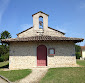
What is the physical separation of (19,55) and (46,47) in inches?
132

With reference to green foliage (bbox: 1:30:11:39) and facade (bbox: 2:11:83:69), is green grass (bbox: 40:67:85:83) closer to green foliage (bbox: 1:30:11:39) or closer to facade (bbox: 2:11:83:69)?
facade (bbox: 2:11:83:69)

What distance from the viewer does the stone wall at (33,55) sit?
1071cm

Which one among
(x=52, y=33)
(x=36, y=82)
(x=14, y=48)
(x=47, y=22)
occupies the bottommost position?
(x=36, y=82)

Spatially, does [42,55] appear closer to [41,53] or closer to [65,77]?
[41,53]

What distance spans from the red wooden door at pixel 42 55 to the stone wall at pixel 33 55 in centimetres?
43

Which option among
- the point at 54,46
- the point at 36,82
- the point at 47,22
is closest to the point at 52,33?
the point at 47,22

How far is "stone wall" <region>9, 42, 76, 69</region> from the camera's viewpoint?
1071 cm

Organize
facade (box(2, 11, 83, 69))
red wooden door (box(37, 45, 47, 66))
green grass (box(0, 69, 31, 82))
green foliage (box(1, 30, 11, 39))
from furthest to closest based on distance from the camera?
green foliage (box(1, 30, 11, 39)) < red wooden door (box(37, 45, 47, 66)) < facade (box(2, 11, 83, 69)) < green grass (box(0, 69, 31, 82))

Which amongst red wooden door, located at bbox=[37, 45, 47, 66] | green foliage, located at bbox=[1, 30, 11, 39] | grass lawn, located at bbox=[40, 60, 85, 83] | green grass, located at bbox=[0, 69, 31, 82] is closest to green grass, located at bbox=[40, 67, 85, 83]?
grass lawn, located at bbox=[40, 60, 85, 83]

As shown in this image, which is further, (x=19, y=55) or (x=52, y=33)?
(x=52, y=33)

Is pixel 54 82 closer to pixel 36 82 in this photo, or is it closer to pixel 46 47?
pixel 36 82

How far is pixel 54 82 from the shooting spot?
18.6ft

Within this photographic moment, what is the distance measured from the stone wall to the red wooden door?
0.43m

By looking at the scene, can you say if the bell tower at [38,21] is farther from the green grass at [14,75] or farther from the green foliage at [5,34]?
the green foliage at [5,34]
